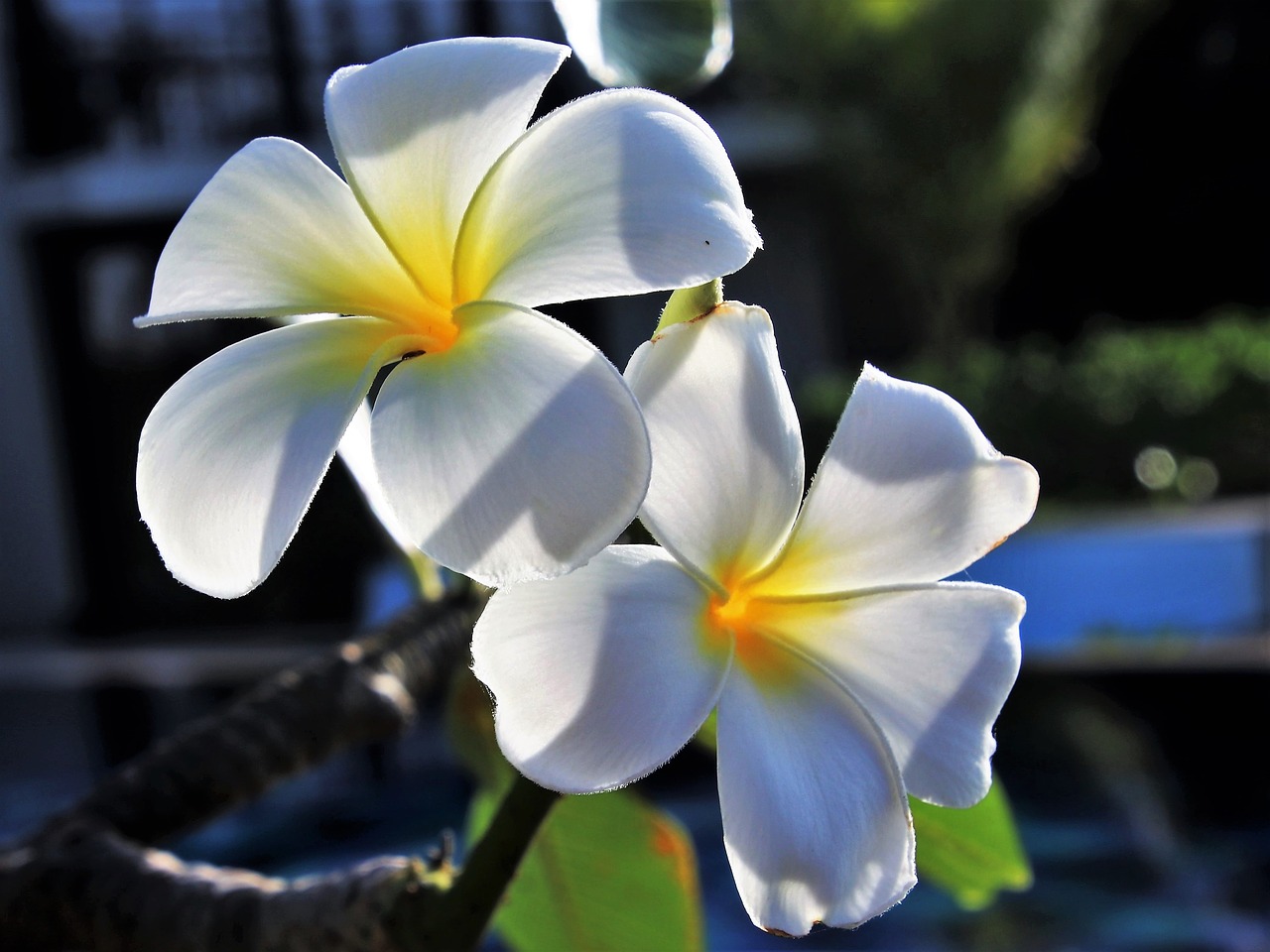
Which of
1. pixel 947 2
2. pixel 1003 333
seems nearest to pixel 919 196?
pixel 947 2

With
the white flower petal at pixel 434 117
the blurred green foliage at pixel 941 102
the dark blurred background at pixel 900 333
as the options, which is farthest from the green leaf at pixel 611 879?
the blurred green foliage at pixel 941 102

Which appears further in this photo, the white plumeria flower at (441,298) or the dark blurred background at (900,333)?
the dark blurred background at (900,333)

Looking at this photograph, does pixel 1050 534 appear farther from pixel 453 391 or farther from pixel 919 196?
pixel 453 391

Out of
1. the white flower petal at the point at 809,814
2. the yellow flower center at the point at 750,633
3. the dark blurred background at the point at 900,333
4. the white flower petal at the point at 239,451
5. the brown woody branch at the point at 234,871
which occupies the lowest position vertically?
the dark blurred background at the point at 900,333

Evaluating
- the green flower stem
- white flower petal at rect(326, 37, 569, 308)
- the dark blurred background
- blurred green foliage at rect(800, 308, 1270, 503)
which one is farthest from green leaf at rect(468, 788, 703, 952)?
blurred green foliage at rect(800, 308, 1270, 503)

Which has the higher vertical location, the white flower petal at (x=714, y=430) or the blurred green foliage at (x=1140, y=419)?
the white flower petal at (x=714, y=430)

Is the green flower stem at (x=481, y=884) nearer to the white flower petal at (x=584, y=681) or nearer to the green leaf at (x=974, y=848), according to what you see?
the white flower petal at (x=584, y=681)

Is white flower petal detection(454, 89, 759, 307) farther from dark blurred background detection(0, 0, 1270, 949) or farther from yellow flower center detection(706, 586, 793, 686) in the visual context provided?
dark blurred background detection(0, 0, 1270, 949)

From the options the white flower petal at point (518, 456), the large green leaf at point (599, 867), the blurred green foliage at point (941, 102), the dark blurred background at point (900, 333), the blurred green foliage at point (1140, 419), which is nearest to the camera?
the white flower petal at point (518, 456)
